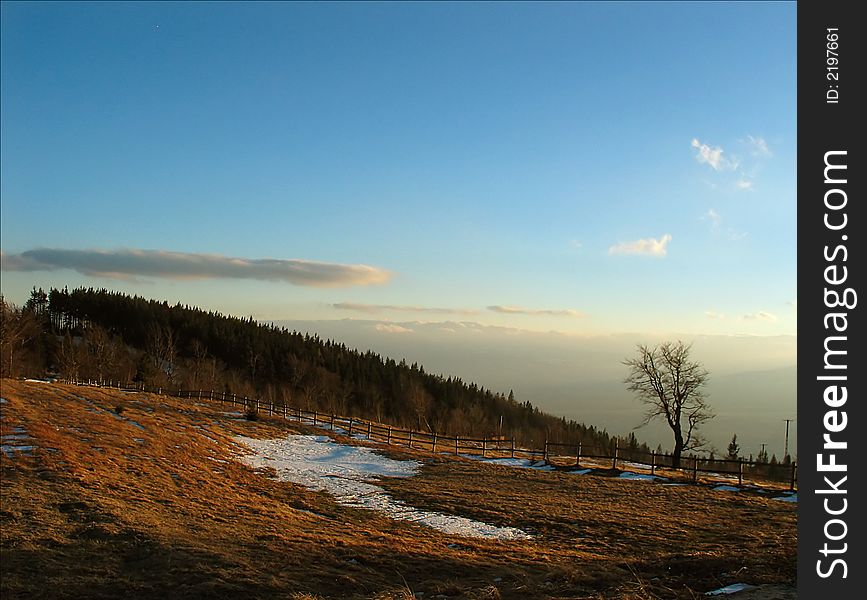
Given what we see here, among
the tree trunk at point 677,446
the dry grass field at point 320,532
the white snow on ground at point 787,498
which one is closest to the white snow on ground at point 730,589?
the dry grass field at point 320,532

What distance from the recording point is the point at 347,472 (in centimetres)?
3234

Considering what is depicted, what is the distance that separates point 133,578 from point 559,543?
10855 millimetres

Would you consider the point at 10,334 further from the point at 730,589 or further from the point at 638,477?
the point at 730,589

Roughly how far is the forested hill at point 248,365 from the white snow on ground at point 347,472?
45926mm

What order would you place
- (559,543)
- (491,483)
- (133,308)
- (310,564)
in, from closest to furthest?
(310,564), (559,543), (491,483), (133,308)

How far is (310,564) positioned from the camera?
1330 cm

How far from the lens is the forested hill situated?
9012cm

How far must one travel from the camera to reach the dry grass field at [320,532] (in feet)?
35.3
